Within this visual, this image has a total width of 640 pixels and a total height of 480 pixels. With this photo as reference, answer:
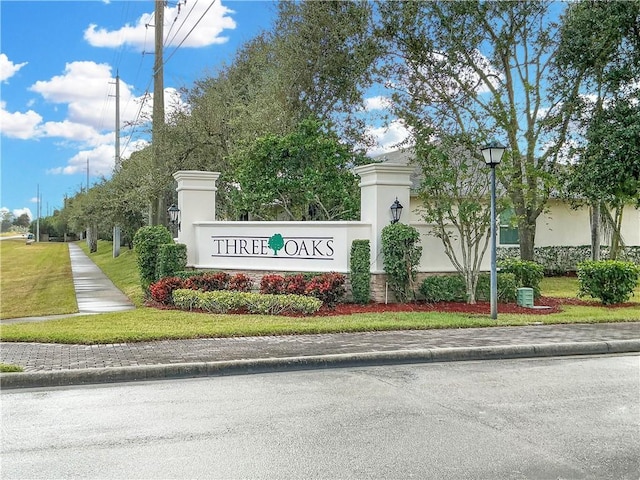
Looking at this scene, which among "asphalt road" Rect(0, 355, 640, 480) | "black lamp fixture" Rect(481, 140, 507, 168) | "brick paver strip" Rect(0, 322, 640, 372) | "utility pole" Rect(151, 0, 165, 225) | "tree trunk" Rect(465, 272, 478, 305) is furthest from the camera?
"utility pole" Rect(151, 0, 165, 225)

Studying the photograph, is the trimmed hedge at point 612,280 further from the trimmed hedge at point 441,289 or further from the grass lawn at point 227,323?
the trimmed hedge at point 441,289

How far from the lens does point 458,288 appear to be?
14938mm

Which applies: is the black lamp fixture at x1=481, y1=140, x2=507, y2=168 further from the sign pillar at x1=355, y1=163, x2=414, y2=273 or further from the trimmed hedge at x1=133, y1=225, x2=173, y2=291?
the trimmed hedge at x1=133, y1=225, x2=173, y2=291

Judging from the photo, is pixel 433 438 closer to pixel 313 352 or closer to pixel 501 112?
pixel 313 352

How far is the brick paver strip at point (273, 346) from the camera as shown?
8.30 metres

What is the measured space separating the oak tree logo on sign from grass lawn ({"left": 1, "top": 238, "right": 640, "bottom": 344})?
2941mm

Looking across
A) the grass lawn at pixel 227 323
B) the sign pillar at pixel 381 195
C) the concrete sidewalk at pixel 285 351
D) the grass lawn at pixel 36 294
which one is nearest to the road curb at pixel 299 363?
the concrete sidewalk at pixel 285 351

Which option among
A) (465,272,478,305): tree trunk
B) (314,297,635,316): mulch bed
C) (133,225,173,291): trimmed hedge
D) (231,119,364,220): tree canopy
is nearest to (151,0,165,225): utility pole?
(231,119,364,220): tree canopy

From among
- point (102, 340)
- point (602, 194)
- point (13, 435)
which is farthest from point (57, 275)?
point (13, 435)

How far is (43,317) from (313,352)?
789 cm

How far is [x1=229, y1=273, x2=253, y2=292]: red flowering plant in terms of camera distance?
14891mm

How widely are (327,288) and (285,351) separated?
15.5ft

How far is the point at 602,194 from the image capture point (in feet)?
58.9

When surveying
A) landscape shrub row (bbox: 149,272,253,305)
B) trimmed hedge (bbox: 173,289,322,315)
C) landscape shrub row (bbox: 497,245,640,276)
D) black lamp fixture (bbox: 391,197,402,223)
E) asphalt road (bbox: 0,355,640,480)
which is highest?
black lamp fixture (bbox: 391,197,402,223)
